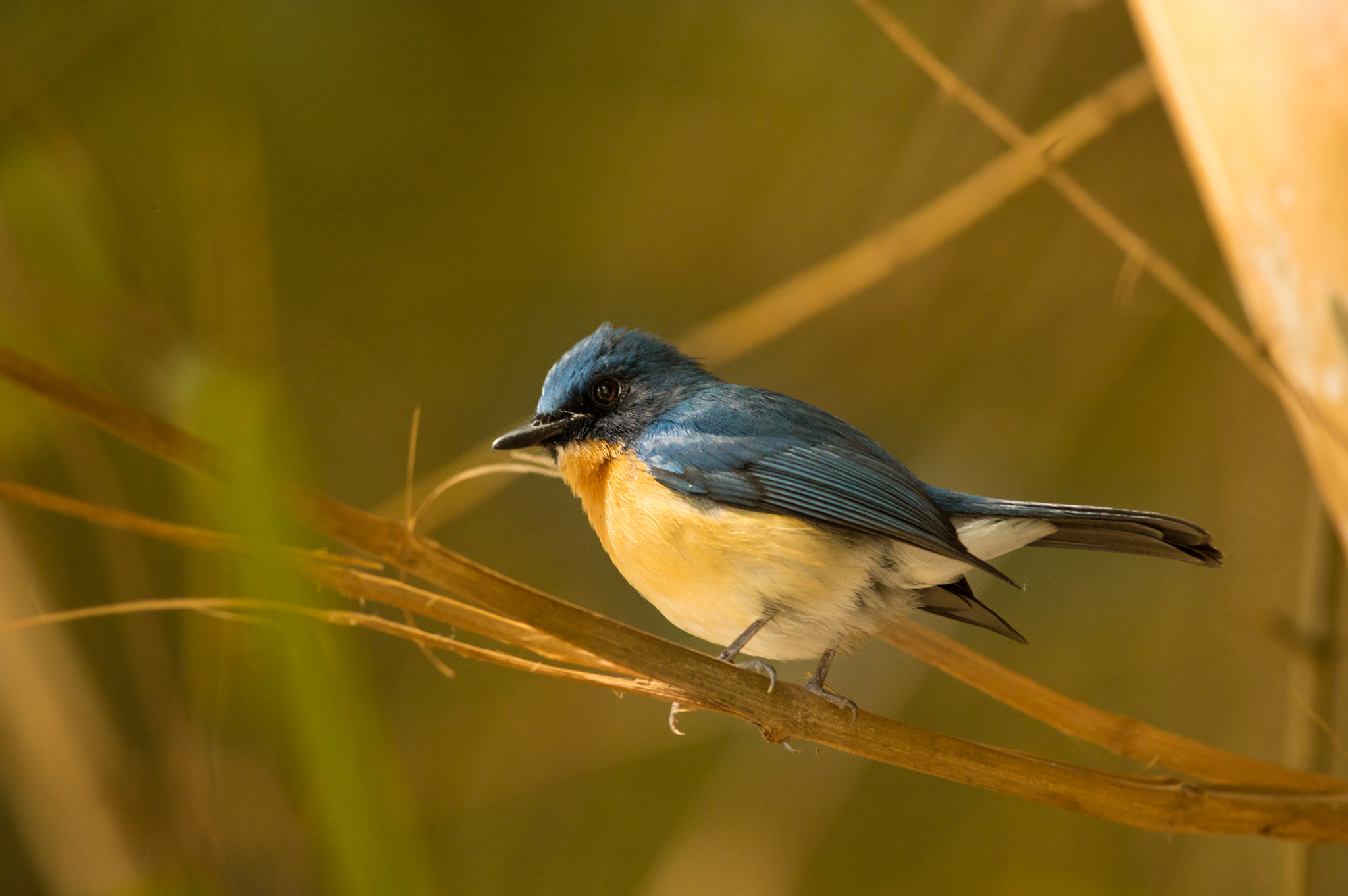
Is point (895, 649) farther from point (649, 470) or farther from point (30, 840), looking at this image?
point (30, 840)

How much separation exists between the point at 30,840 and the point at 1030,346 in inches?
101

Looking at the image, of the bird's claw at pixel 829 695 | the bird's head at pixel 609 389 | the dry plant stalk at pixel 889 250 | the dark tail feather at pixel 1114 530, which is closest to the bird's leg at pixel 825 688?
the bird's claw at pixel 829 695

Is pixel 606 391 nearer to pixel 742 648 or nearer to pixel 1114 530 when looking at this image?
pixel 742 648

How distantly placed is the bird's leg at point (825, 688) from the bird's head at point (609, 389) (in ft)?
1.55

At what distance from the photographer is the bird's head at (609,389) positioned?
5.37 feet

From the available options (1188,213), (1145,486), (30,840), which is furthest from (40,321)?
(1188,213)

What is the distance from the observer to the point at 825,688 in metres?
1.49

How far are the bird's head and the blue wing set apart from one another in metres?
0.05

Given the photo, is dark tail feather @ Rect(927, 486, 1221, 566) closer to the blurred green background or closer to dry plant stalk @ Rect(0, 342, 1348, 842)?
dry plant stalk @ Rect(0, 342, 1348, 842)

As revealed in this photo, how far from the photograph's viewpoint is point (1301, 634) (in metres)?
1.76

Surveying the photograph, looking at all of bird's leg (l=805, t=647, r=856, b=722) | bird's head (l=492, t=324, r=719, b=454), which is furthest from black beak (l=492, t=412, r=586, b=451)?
bird's leg (l=805, t=647, r=856, b=722)

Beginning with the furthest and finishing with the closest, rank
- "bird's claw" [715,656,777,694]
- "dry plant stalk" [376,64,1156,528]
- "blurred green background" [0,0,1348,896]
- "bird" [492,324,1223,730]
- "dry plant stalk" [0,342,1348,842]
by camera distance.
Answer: "blurred green background" [0,0,1348,896], "dry plant stalk" [376,64,1156,528], "bird" [492,324,1223,730], "bird's claw" [715,656,777,694], "dry plant stalk" [0,342,1348,842]

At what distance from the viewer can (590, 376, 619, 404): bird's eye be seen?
1.69 m

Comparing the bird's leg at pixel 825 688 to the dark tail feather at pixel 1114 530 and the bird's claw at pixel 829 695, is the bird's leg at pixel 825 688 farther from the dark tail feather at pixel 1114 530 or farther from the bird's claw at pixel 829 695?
the dark tail feather at pixel 1114 530
